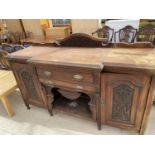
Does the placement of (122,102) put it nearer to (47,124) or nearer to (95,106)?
(95,106)

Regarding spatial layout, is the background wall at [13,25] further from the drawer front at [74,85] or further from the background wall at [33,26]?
the drawer front at [74,85]

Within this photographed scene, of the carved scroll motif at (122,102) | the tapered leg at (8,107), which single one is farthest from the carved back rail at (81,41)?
the tapered leg at (8,107)

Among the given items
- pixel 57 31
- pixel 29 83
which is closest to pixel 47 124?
pixel 29 83

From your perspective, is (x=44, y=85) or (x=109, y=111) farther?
(x=44, y=85)

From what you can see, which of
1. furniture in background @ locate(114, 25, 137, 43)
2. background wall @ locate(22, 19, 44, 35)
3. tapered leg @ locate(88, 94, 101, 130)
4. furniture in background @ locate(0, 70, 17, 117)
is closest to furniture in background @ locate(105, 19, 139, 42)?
furniture in background @ locate(114, 25, 137, 43)

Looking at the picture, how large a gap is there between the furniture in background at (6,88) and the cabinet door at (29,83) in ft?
0.69

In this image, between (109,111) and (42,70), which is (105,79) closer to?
(109,111)

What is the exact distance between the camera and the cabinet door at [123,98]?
98 cm

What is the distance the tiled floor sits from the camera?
57.2 inches

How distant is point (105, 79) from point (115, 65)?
14 centimetres

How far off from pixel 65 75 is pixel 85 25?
285cm

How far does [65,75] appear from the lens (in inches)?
45.6
